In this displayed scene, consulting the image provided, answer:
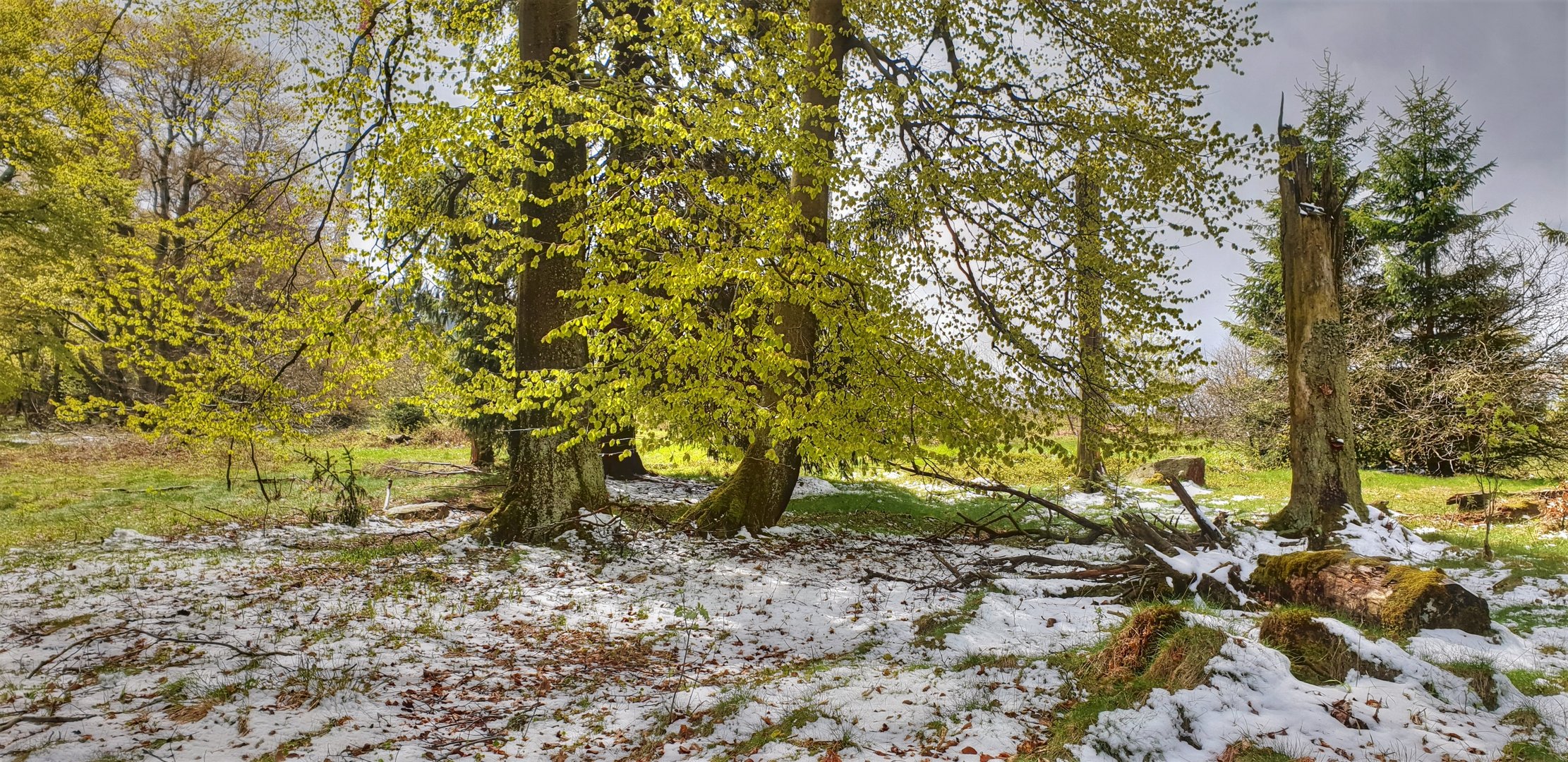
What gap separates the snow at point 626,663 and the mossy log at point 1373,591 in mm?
149

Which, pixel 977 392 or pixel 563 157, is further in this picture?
pixel 563 157

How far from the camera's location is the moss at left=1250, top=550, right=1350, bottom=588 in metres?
5.73

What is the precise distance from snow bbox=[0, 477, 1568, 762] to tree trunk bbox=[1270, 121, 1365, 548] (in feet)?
1.86

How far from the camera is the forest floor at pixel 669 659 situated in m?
3.65

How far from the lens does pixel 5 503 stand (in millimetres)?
10969

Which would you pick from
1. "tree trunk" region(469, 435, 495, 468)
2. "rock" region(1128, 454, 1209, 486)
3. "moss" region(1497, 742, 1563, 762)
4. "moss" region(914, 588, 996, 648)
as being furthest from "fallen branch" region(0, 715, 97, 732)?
"rock" region(1128, 454, 1209, 486)

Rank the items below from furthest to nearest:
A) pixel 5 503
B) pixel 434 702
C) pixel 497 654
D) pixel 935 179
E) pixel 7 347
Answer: pixel 7 347, pixel 5 503, pixel 935 179, pixel 497 654, pixel 434 702

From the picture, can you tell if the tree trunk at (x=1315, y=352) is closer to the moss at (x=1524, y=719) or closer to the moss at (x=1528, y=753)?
the moss at (x=1524, y=719)

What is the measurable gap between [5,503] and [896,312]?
42.9 ft

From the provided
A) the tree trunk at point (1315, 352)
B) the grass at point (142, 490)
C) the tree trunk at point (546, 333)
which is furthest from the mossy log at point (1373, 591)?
the grass at point (142, 490)

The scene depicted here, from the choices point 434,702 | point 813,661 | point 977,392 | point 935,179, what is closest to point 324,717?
point 434,702

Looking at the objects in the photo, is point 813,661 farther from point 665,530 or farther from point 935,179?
point 935,179

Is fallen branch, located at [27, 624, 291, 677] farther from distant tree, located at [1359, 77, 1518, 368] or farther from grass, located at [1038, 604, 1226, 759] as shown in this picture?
distant tree, located at [1359, 77, 1518, 368]

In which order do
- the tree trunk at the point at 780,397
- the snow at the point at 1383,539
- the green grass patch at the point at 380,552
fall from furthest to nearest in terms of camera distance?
the tree trunk at the point at 780,397, the snow at the point at 1383,539, the green grass patch at the point at 380,552
